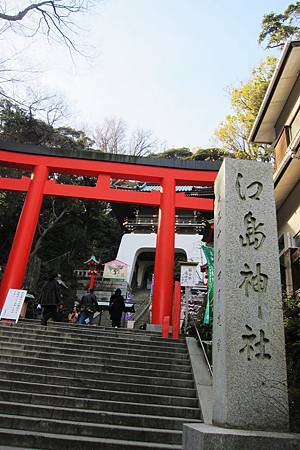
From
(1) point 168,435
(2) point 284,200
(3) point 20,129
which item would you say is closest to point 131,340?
(1) point 168,435

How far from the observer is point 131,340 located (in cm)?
759

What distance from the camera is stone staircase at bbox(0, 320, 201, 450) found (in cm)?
408

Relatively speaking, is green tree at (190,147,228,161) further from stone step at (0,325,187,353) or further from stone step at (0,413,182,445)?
stone step at (0,413,182,445)

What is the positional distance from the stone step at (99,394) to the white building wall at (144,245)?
63.1 feet

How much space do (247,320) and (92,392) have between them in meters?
3.08

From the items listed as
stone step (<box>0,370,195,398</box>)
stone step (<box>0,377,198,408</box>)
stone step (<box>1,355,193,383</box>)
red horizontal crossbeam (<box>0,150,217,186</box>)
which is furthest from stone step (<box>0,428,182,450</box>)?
red horizontal crossbeam (<box>0,150,217,186</box>)

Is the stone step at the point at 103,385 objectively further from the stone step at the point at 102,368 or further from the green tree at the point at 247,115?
the green tree at the point at 247,115

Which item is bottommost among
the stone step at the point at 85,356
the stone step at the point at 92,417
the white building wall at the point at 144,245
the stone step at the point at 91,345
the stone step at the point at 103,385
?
the stone step at the point at 92,417

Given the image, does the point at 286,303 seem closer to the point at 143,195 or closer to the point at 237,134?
the point at 143,195

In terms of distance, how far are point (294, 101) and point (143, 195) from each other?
5.54 meters

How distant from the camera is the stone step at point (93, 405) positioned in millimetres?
4750

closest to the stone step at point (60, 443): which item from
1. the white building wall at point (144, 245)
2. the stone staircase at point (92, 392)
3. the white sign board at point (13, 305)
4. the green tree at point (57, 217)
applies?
the stone staircase at point (92, 392)

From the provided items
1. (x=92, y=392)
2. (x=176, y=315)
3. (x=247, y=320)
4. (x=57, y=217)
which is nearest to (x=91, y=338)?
(x=176, y=315)

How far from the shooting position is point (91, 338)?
25.0 ft
